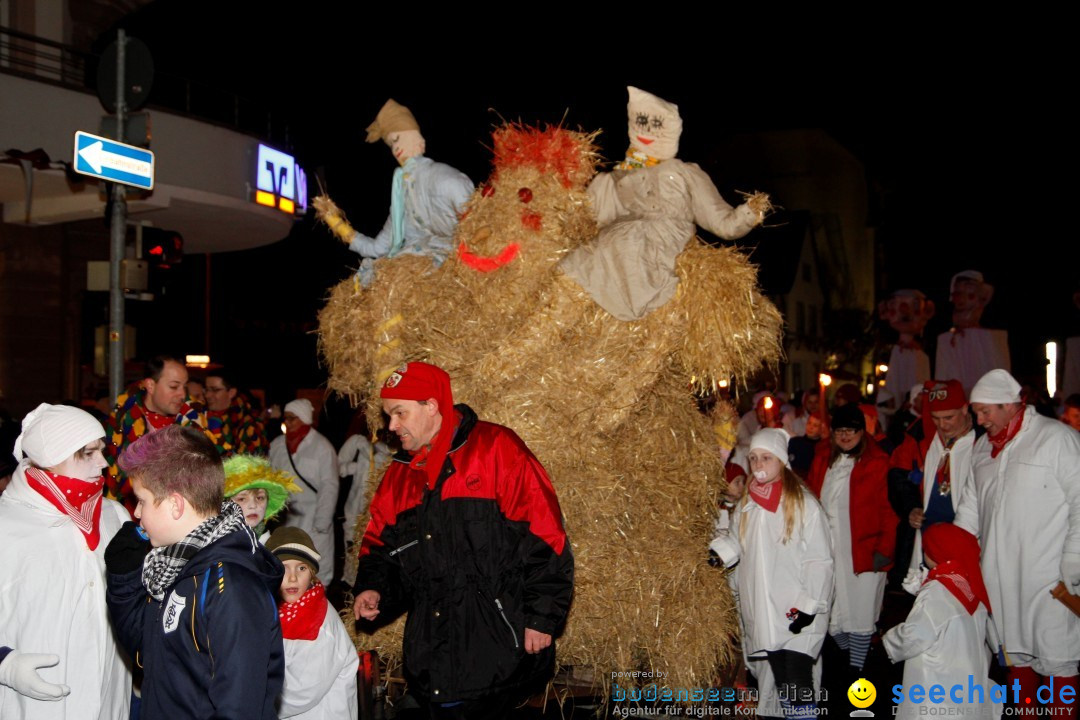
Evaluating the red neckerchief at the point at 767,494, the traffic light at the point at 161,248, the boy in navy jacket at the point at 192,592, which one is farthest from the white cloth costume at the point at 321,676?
the traffic light at the point at 161,248

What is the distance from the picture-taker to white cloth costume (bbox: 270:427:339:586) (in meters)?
9.47

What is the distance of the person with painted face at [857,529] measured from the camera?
7.30m

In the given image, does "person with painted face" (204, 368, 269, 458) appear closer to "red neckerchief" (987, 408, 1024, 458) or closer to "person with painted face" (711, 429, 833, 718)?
"person with painted face" (711, 429, 833, 718)

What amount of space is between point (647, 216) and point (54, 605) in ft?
13.0

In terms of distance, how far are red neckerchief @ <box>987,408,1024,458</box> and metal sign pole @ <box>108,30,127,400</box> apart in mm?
6942

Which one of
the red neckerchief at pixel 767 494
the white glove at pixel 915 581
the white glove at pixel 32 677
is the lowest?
the white glove at pixel 915 581

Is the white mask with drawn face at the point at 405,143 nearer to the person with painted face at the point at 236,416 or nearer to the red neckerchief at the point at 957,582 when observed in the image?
the person with painted face at the point at 236,416

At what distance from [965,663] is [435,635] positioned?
280 centimetres

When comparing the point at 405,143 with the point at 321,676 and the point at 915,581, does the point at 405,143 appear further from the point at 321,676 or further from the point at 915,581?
the point at 915,581

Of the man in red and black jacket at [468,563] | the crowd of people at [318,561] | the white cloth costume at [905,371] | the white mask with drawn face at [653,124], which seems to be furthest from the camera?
the white cloth costume at [905,371]

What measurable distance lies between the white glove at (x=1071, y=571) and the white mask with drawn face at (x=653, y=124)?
3.33 meters

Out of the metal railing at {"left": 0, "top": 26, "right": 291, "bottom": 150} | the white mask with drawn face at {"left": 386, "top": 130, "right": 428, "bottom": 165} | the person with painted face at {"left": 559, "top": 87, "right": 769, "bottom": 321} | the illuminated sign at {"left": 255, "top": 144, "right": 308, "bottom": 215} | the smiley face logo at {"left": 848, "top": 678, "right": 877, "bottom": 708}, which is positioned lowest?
the smiley face logo at {"left": 848, "top": 678, "right": 877, "bottom": 708}

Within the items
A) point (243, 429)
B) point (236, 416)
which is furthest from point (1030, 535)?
point (236, 416)

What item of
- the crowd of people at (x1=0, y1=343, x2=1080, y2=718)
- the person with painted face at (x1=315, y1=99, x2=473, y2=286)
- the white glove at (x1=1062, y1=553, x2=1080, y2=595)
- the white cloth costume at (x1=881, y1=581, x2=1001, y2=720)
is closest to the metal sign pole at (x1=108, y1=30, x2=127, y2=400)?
the crowd of people at (x1=0, y1=343, x2=1080, y2=718)
